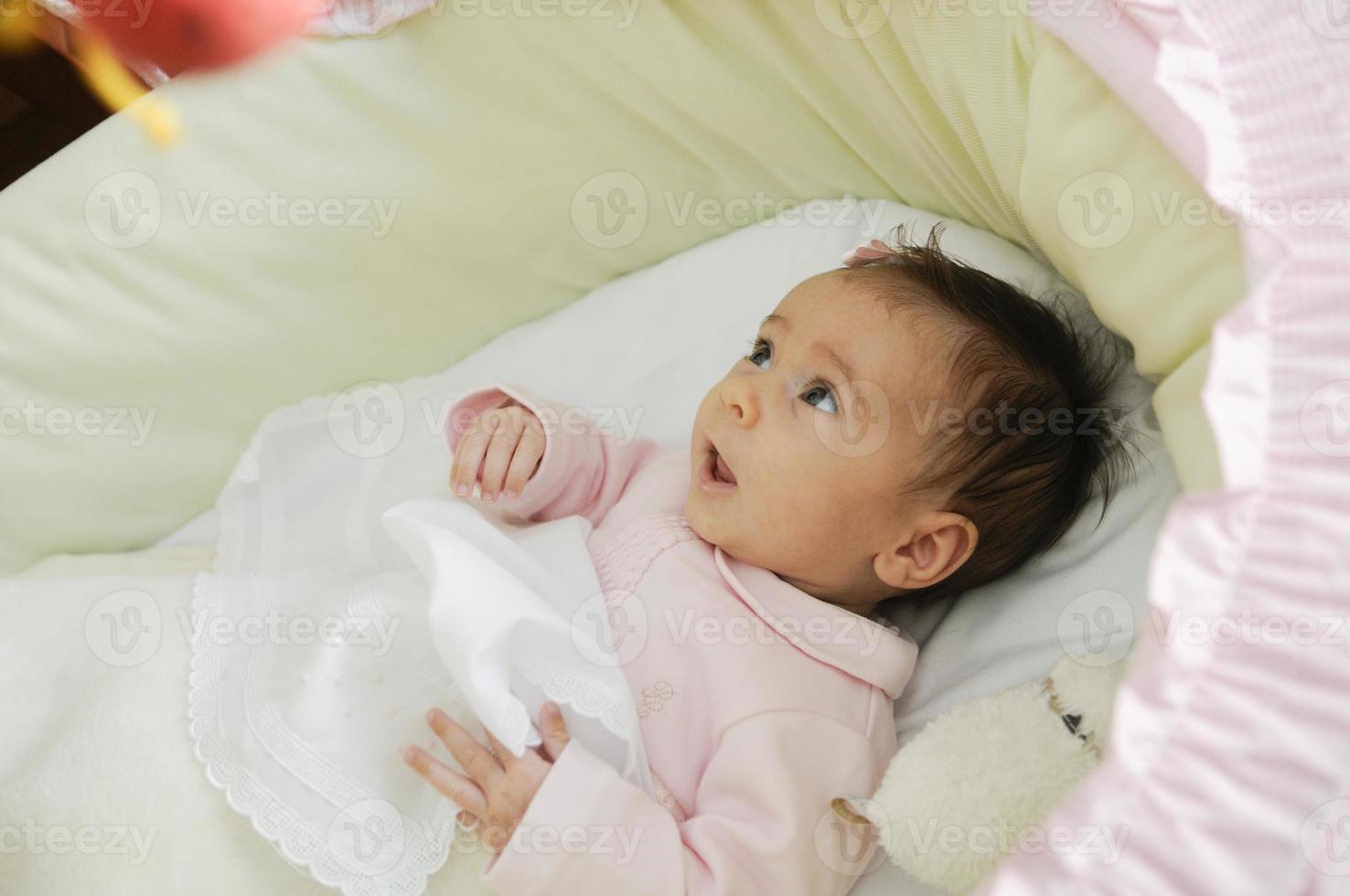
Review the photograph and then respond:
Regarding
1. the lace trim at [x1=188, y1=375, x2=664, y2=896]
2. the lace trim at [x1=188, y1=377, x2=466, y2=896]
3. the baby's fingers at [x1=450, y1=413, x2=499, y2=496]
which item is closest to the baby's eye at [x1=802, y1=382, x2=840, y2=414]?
the lace trim at [x1=188, y1=375, x2=664, y2=896]

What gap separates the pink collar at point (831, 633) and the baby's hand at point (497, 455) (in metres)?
0.22

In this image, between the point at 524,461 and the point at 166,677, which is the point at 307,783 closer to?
the point at 166,677

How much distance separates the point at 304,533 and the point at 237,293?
27cm

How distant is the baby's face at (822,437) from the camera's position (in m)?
Result: 0.96

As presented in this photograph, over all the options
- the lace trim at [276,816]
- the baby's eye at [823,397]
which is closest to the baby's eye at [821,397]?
the baby's eye at [823,397]

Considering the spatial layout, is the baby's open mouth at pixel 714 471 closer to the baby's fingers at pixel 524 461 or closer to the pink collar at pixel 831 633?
the pink collar at pixel 831 633

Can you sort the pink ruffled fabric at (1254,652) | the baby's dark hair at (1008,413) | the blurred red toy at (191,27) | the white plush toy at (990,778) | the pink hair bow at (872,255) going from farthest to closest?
the blurred red toy at (191,27) → the pink hair bow at (872,255) → the baby's dark hair at (1008,413) → the white plush toy at (990,778) → the pink ruffled fabric at (1254,652)

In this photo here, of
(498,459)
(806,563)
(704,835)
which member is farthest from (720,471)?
(704,835)

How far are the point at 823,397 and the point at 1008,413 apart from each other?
0.16 m

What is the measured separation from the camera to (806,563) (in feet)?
3.33

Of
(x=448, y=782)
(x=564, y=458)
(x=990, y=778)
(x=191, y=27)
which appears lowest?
(x=990, y=778)

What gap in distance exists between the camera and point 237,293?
1.20 metres

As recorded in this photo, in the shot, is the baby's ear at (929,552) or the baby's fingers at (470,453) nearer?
the baby's ear at (929,552)

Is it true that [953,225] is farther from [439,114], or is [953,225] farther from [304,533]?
[304,533]
